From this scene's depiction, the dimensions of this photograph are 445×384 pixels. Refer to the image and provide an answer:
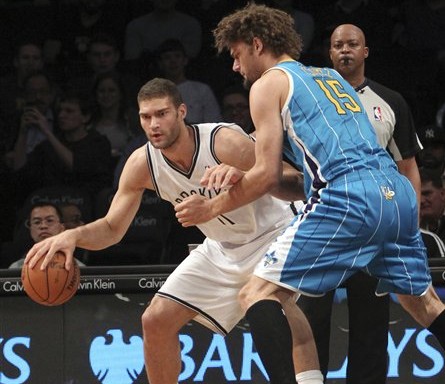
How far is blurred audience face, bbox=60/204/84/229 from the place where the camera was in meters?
7.82

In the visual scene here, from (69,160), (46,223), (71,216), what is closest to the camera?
(46,223)

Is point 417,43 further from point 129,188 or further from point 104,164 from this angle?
point 129,188

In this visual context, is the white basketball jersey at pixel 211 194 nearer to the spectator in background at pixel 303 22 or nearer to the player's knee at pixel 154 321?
the player's knee at pixel 154 321

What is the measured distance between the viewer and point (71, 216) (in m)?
7.86

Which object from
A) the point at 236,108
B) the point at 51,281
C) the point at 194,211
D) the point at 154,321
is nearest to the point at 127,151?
the point at 236,108

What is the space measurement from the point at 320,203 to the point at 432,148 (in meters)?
3.89

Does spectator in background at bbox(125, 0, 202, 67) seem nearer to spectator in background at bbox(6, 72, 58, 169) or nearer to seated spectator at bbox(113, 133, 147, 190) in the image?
spectator in background at bbox(6, 72, 58, 169)

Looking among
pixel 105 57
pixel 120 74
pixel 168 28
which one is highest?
pixel 168 28

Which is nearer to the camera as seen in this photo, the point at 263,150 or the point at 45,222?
the point at 263,150

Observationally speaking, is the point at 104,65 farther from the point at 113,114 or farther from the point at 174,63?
the point at 174,63

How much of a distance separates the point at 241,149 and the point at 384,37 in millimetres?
4467

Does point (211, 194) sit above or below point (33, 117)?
below

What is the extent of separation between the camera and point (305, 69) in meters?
4.94

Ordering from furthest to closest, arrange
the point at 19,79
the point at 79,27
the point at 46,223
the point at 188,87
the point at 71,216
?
1. the point at 79,27
2. the point at 19,79
3. the point at 188,87
4. the point at 71,216
5. the point at 46,223
